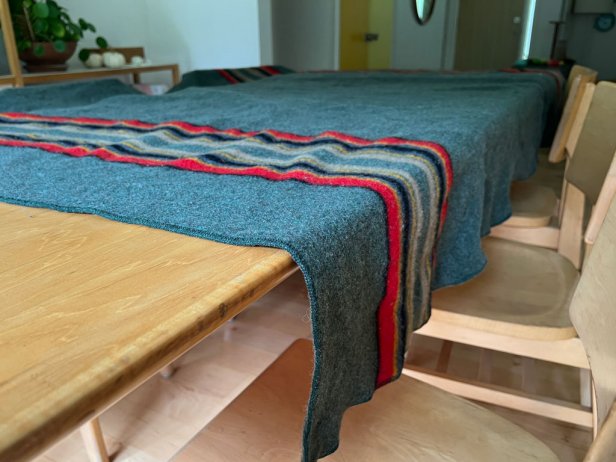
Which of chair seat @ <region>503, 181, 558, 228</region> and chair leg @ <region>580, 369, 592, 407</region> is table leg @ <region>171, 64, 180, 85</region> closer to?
chair seat @ <region>503, 181, 558, 228</region>

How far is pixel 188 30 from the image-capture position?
3092 millimetres

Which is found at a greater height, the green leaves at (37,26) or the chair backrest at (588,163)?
the green leaves at (37,26)

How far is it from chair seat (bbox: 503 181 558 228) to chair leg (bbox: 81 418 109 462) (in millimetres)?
1022

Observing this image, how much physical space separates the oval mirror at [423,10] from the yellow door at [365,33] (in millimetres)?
254

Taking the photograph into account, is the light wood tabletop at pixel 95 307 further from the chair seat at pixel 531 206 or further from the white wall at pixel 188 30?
the white wall at pixel 188 30

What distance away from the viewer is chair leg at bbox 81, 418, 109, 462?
100cm

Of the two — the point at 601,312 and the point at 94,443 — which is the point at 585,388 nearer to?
the point at 601,312

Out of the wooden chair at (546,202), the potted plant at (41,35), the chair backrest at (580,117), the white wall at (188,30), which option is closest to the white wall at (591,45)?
the white wall at (188,30)

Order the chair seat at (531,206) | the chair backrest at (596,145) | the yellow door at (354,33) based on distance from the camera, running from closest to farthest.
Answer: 1. the chair backrest at (596,145)
2. the chair seat at (531,206)
3. the yellow door at (354,33)

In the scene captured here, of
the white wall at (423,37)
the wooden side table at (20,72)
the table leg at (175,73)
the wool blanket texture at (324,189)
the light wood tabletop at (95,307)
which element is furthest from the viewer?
the white wall at (423,37)

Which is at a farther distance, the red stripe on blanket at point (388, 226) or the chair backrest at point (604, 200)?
the chair backrest at point (604, 200)

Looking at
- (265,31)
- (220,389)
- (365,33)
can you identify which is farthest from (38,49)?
(365,33)

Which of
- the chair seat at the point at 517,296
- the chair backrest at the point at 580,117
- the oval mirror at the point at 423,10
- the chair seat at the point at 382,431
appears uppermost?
the oval mirror at the point at 423,10

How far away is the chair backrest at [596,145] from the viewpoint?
0.96 meters
